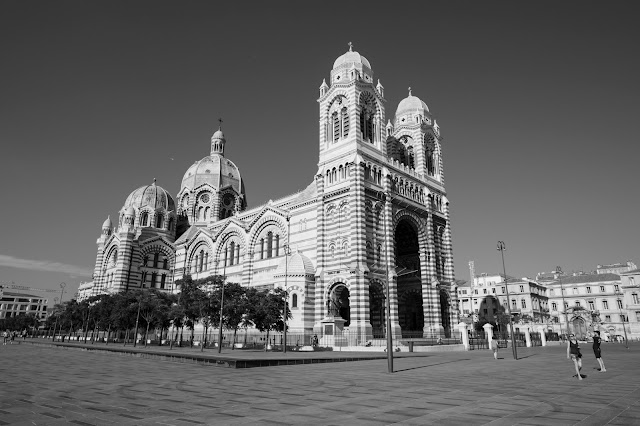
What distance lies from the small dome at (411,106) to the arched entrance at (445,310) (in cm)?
2413

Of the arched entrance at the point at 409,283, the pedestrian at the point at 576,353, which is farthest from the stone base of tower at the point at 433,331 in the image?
the pedestrian at the point at 576,353

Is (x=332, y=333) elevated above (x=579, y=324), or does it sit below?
below

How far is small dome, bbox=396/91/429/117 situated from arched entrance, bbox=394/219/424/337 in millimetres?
16189

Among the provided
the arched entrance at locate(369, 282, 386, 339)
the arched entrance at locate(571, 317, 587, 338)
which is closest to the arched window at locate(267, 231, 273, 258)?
the arched entrance at locate(369, 282, 386, 339)

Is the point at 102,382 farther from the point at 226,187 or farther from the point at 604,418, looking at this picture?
the point at 226,187

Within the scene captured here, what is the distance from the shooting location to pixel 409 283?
162ft

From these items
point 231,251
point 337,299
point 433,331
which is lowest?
point 433,331

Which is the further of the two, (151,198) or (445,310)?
(151,198)

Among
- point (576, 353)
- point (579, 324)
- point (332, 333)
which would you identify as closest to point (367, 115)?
point (332, 333)

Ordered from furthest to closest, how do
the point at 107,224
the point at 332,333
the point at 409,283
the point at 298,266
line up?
the point at 107,224
the point at 409,283
the point at 298,266
the point at 332,333

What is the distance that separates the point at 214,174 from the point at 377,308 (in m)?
43.4

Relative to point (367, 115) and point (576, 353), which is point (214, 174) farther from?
point (576, 353)

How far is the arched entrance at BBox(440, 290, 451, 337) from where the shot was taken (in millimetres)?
50366

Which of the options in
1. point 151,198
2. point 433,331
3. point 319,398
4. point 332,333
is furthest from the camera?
point 151,198
